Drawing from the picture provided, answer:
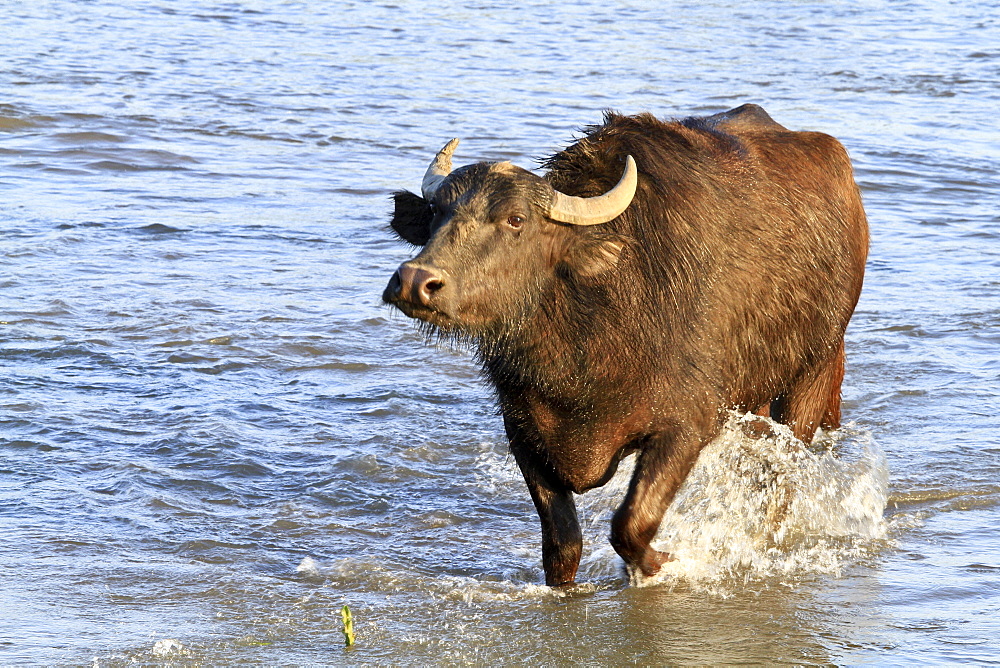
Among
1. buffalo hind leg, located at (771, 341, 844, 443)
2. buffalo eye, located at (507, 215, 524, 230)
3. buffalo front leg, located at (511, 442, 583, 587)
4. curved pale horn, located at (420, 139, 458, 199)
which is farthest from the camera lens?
buffalo hind leg, located at (771, 341, 844, 443)

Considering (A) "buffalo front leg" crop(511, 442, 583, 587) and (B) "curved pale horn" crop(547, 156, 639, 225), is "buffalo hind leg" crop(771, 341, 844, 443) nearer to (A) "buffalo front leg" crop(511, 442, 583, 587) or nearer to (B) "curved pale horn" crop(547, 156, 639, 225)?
(A) "buffalo front leg" crop(511, 442, 583, 587)

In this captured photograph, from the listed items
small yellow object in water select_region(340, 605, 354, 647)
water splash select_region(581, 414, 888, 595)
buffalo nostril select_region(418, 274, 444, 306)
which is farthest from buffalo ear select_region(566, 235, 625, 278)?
small yellow object in water select_region(340, 605, 354, 647)

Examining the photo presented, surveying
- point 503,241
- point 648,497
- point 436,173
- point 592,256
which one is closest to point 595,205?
point 592,256

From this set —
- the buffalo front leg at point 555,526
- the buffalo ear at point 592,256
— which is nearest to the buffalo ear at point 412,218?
the buffalo ear at point 592,256

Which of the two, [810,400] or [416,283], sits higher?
[416,283]

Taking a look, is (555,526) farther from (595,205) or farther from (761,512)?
(595,205)

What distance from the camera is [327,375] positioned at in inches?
310

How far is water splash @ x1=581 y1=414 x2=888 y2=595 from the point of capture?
5.57 metres

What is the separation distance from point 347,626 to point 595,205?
174cm

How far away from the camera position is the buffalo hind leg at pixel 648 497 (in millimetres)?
5125

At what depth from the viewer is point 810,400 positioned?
6469 mm

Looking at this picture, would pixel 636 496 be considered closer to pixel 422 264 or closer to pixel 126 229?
pixel 422 264

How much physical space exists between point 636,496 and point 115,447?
2.74 meters

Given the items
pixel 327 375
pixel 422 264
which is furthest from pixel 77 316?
pixel 422 264
